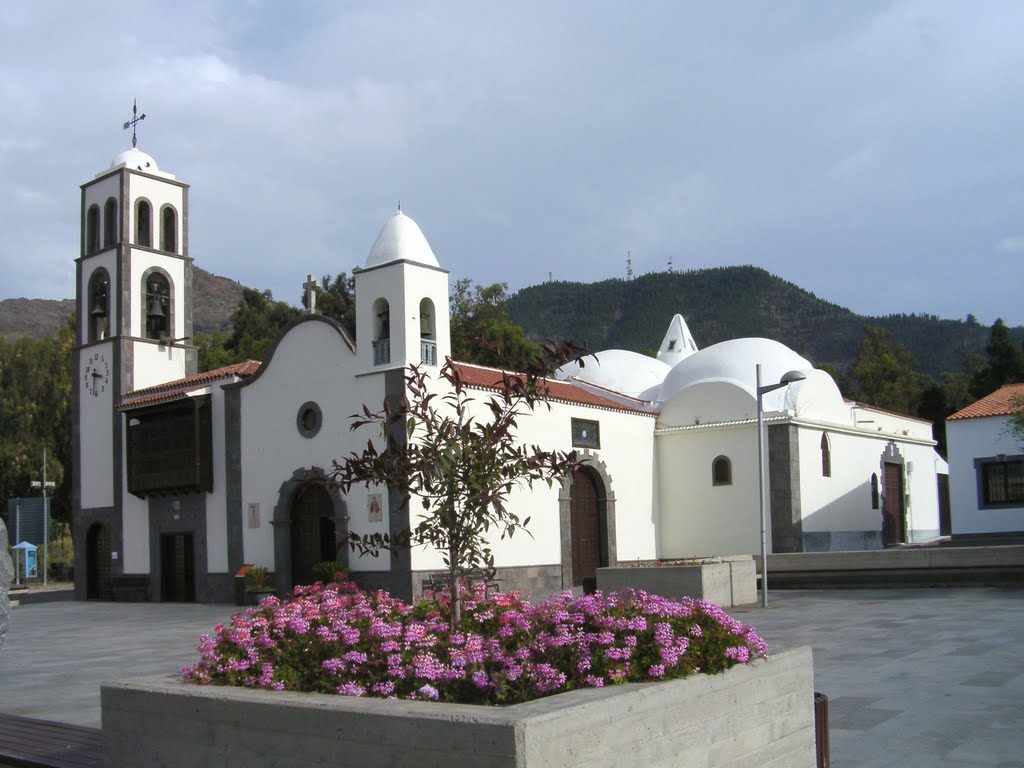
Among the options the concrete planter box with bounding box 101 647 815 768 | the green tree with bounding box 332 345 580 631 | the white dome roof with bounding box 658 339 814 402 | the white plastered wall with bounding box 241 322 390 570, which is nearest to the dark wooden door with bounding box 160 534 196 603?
the white plastered wall with bounding box 241 322 390 570

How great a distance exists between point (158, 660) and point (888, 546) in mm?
22623

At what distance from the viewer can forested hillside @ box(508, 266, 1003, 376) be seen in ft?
321

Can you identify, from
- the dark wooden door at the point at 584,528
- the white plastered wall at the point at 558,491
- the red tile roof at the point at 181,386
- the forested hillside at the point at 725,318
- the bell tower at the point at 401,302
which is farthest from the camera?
the forested hillside at the point at 725,318

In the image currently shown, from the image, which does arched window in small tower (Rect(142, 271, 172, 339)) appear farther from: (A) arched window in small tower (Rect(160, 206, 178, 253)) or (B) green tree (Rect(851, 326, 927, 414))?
(B) green tree (Rect(851, 326, 927, 414))

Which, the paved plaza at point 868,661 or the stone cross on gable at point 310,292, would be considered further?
the stone cross on gable at point 310,292

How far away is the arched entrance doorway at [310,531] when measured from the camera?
2364 centimetres

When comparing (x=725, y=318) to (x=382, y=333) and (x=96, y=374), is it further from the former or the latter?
(x=382, y=333)

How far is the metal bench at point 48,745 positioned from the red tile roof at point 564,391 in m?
13.7

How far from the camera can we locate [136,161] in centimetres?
2989

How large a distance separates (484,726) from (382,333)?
59.9 feet

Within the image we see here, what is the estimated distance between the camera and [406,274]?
2181 cm

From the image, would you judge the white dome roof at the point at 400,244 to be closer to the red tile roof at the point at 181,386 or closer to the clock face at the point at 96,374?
the red tile roof at the point at 181,386

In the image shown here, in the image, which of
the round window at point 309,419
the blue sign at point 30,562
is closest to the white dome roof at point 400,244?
the round window at point 309,419

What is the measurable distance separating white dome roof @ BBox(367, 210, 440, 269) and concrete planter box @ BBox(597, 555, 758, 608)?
7.98 m
